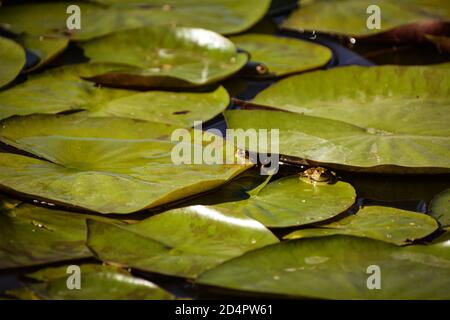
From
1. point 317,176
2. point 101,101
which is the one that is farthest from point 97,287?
point 101,101

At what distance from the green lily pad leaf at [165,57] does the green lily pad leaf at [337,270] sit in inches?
35.4

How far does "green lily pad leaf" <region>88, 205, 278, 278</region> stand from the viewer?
4.59 ft

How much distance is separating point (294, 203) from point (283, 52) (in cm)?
94

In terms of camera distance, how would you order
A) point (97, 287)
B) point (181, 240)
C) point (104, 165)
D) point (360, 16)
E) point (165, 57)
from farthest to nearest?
point (360, 16) → point (165, 57) → point (104, 165) → point (181, 240) → point (97, 287)

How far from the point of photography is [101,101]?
2123 mm

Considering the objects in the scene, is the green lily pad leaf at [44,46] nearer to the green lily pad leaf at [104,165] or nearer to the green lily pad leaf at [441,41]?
the green lily pad leaf at [104,165]

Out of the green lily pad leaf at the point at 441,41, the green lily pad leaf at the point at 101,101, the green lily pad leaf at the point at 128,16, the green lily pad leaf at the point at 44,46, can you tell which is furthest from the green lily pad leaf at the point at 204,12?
the green lily pad leaf at the point at 441,41

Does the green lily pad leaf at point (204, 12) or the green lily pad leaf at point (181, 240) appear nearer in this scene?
the green lily pad leaf at point (181, 240)

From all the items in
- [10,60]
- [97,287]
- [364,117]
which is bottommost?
[97,287]

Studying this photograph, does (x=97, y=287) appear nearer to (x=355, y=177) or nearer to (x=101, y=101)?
(x=355, y=177)

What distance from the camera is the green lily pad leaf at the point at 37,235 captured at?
4.64 feet

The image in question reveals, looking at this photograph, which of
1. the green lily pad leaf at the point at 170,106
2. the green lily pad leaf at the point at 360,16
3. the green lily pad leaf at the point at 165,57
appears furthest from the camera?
the green lily pad leaf at the point at 360,16

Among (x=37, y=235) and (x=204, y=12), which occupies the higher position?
(x=204, y=12)
